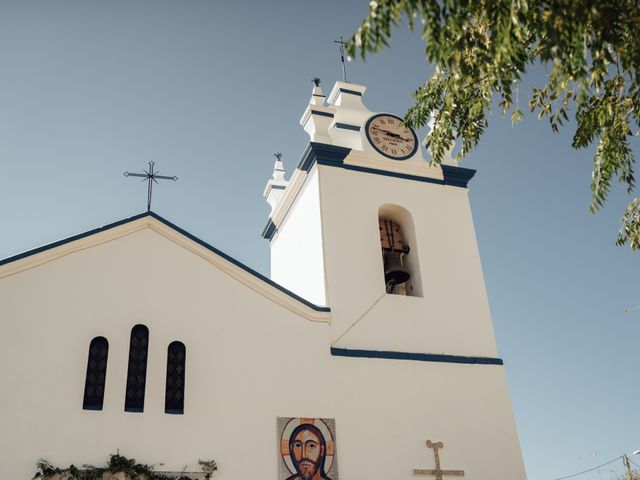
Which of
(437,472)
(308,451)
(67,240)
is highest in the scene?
(67,240)

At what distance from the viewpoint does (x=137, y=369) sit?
9641mm

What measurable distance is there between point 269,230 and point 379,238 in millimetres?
3465

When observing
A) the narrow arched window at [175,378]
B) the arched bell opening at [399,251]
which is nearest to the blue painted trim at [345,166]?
the arched bell opening at [399,251]

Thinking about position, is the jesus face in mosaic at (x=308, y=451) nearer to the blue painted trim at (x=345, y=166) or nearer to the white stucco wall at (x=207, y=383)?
the white stucco wall at (x=207, y=383)

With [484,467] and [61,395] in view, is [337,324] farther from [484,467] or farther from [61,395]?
[61,395]

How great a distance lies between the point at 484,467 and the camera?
10.8 meters

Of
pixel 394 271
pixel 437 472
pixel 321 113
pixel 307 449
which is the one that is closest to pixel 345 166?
pixel 321 113

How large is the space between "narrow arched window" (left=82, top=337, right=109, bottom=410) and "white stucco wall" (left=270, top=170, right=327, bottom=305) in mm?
3534

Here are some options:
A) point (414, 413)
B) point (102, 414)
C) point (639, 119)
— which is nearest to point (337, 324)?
point (414, 413)

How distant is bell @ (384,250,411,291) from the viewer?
40.3ft

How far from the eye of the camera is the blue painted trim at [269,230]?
585 inches

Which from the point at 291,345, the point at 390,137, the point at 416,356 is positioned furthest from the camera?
Answer: the point at 390,137

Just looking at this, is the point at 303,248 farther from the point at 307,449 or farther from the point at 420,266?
the point at 307,449

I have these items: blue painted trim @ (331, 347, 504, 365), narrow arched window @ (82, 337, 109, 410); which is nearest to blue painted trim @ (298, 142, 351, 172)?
blue painted trim @ (331, 347, 504, 365)
